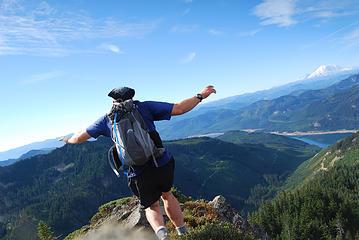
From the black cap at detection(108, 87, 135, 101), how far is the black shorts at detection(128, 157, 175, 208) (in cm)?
180

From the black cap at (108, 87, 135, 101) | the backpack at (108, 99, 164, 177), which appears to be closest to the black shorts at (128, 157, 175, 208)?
the backpack at (108, 99, 164, 177)

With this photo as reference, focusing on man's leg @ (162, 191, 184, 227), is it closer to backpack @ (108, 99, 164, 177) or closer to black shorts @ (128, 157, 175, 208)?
black shorts @ (128, 157, 175, 208)

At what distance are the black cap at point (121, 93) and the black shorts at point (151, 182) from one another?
1.80m

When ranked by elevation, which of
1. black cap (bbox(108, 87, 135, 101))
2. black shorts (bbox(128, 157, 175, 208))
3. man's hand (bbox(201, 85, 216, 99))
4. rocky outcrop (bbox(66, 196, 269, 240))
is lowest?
rocky outcrop (bbox(66, 196, 269, 240))

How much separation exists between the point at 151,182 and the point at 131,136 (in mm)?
1232

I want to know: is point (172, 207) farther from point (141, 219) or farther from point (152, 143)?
point (141, 219)

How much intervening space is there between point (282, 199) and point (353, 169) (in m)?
107

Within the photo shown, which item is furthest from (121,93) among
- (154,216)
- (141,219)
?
(141,219)

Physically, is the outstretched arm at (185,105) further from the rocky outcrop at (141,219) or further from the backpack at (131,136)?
the rocky outcrop at (141,219)

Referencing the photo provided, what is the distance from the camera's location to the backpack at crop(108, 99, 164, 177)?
495cm

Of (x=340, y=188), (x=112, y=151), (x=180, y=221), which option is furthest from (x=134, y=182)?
(x=340, y=188)

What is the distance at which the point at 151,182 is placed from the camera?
17.2 feet

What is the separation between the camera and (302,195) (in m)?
109

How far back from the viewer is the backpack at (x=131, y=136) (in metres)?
4.95
